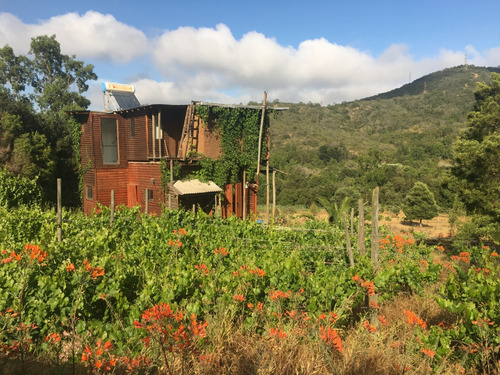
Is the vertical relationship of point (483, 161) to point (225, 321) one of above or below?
above

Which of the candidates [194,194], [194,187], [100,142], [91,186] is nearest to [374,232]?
[194,187]

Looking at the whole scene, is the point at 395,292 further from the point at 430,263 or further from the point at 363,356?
the point at 363,356

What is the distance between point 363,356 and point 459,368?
1.17m

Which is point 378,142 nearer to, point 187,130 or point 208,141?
point 208,141

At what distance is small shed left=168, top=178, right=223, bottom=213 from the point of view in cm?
1759

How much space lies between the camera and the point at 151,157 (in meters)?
18.9

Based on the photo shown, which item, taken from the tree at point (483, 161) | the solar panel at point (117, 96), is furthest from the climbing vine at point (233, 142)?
the tree at point (483, 161)

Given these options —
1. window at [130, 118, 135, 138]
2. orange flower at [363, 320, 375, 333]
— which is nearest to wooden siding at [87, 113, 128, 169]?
window at [130, 118, 135, 138]

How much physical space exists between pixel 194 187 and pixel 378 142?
210 feet

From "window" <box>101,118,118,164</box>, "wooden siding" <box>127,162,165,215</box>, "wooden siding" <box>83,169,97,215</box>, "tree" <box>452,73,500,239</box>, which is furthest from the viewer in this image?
"window" <box>101,118,118,164</box>

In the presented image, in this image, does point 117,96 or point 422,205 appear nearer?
point 117,96

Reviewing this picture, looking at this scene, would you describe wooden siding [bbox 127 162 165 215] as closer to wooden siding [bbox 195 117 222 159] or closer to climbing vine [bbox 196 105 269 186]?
climbing vine [bbox 196 105 269 186]

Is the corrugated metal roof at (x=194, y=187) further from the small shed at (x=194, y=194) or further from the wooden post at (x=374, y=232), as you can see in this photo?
the wooden post at (x=374, y=232)

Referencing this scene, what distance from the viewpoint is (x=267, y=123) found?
20438mm
